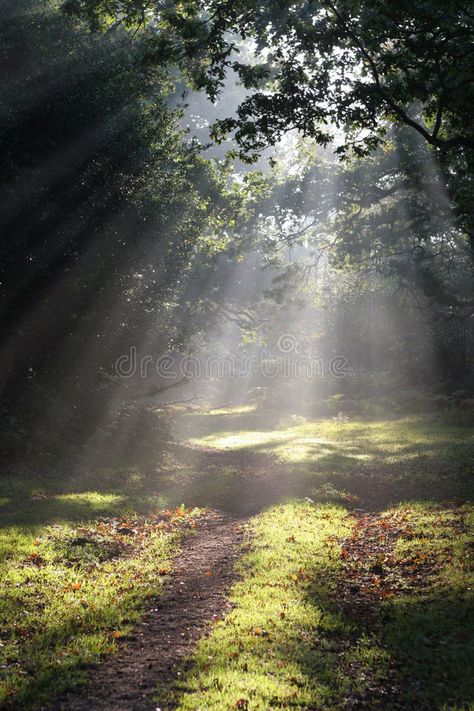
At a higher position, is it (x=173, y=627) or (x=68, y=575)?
(x=68, y=575)

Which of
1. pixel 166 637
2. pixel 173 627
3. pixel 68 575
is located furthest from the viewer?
pixel 68 575

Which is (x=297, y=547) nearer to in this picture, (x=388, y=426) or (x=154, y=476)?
(x=154, y=476)

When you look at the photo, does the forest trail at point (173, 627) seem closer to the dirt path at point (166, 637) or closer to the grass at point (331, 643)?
the dirt path at point (166, 637)

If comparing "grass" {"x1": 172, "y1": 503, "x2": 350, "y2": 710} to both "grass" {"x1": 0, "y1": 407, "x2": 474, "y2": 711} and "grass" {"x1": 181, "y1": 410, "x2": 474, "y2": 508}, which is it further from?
"grass" {"x1": 181, "y1": 410, "x2": 474, "y2": 508}

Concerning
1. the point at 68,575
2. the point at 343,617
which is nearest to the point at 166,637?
the point at 343,617

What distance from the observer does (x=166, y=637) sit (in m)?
7.05

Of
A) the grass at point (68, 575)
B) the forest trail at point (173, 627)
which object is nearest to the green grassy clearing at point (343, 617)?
the forest trail at point (173, 627)

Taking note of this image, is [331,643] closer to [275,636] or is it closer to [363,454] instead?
[275,636]

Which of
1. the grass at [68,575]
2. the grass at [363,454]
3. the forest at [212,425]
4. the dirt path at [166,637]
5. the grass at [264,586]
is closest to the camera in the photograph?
the dirt path at [166,637]

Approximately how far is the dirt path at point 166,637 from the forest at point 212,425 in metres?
0.04

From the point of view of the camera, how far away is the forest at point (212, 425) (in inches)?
258

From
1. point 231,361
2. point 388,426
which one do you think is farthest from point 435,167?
point 231,361

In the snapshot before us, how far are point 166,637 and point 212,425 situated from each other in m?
31.0

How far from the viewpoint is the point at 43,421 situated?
19094mm
